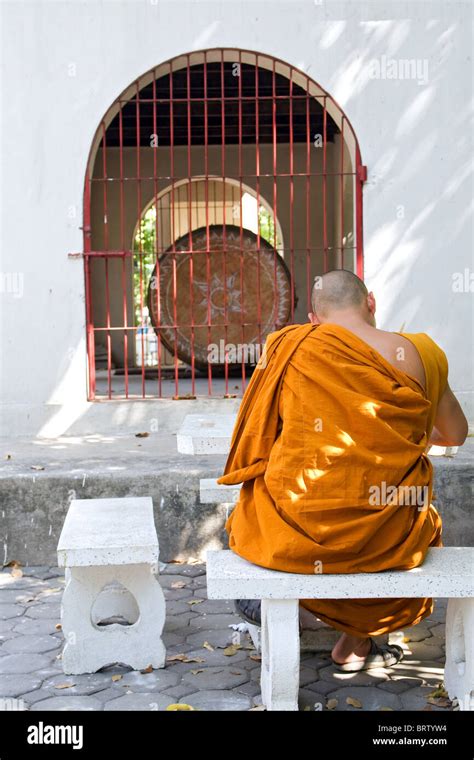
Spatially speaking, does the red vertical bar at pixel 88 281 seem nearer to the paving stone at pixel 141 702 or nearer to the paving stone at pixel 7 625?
the paving stone at pixel 7 625

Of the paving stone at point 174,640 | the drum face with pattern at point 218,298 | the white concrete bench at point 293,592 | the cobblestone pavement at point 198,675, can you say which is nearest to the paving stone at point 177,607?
the cobblestone pavement at point 198,675

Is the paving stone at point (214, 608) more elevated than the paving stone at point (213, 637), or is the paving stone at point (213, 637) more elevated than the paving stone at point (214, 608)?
the paving stone at point (214, 608)

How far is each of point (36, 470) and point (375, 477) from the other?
2871 millimetres

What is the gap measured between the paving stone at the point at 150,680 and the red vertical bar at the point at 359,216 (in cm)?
429

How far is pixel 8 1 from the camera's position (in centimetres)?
745

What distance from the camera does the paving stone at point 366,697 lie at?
355cm

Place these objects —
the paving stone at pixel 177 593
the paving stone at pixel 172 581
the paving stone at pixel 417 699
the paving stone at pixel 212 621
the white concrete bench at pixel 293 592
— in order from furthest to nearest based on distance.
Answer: the paving stone at pixel 172 581, the paving stone at pixel 177 593, the paving stone at pixel 212 621, the paving stone at pixel 417 699, the white concrete bench at pixel 293 592

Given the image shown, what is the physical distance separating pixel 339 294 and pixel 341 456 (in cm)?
66

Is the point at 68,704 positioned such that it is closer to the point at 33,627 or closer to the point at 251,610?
the point at 251,610

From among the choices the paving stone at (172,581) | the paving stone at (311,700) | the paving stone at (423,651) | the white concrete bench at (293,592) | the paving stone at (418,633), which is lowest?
the paving stone at (423,651)

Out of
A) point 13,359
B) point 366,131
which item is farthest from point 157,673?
point 366,131

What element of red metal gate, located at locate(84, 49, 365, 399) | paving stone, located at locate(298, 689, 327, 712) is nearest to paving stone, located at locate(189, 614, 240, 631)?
paving stone, located at locate(298, 689, 327, 712)

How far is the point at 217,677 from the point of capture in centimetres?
388

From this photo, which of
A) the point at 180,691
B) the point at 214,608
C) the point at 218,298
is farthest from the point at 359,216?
the point at 180,691
